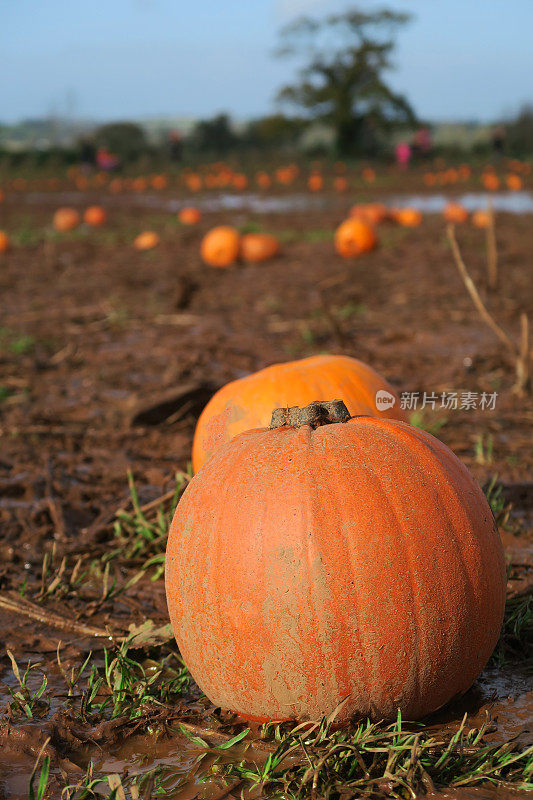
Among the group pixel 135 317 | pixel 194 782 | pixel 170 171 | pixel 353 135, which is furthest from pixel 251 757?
pixel 353 135

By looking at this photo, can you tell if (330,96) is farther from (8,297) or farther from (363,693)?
(363,693)

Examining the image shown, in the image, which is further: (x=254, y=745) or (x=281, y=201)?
(x=281, y=201)

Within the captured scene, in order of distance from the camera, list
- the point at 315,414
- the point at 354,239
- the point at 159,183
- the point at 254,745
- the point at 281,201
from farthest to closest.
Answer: the point at 159,183, the point at 281,201, the point at 354,239, the point at 315,414, the point at 254,745

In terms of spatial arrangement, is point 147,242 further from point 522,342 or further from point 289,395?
point 289,395

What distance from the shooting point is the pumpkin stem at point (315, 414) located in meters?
2.55

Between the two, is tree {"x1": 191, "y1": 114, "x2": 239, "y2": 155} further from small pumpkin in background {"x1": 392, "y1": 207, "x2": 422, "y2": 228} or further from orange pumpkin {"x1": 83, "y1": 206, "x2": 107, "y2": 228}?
small pumpkin in background {"x1": 392, "y1": 207, "x2": 422, "y2": 228}

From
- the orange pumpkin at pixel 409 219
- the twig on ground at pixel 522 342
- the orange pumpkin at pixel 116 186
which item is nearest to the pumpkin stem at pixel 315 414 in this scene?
the twig on ground at pixel 522 342

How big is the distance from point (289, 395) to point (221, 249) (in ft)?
30.6

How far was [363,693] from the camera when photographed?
226cm

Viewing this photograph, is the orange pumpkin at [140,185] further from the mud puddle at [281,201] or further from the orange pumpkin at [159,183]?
the mud puddle at [281,201]

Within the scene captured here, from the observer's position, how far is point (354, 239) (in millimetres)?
12820

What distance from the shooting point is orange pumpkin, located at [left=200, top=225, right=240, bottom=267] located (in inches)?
493

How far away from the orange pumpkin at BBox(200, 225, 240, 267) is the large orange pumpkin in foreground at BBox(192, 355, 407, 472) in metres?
9.09

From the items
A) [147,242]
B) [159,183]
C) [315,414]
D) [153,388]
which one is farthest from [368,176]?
[315,414]
